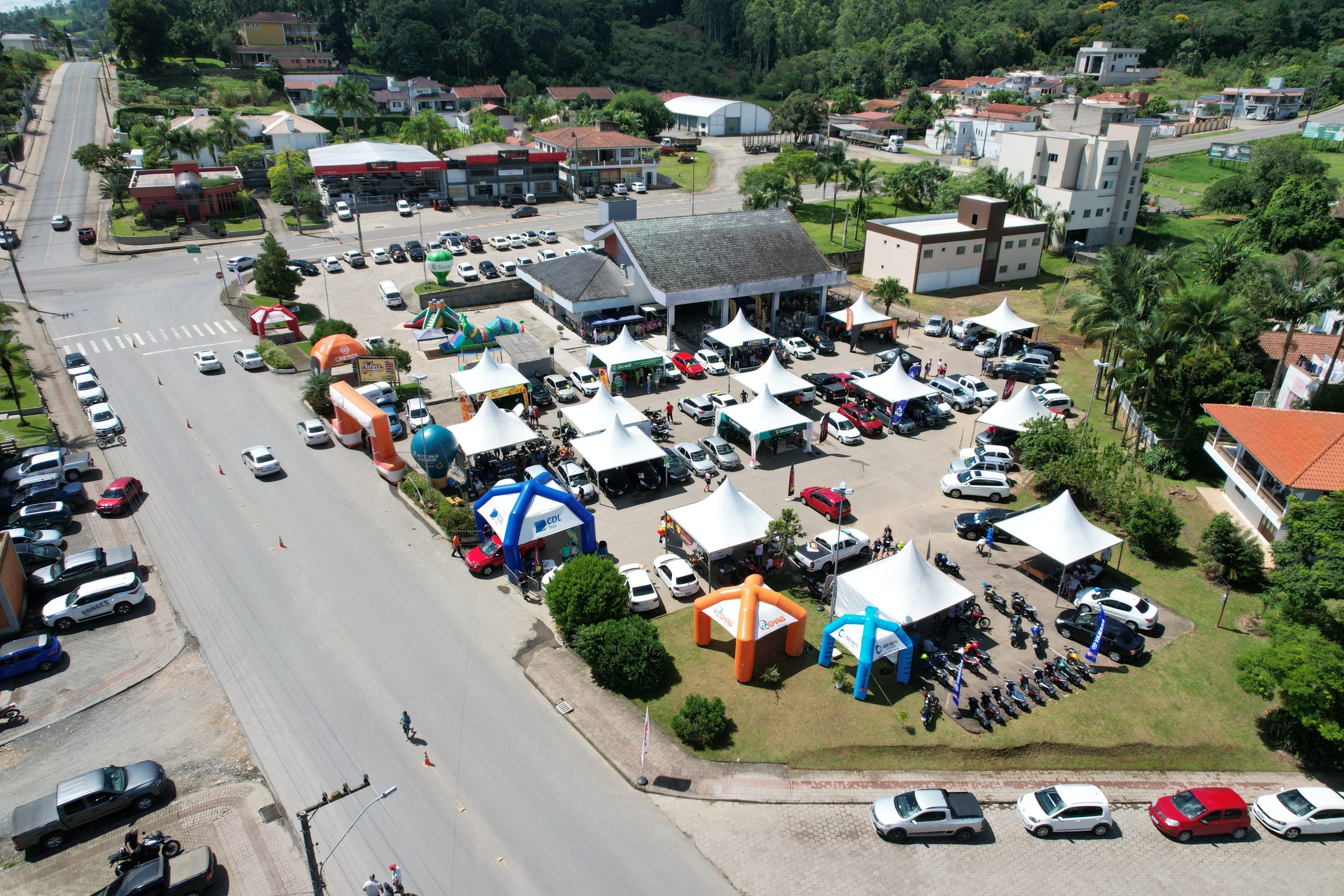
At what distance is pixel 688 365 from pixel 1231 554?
92.5 feet

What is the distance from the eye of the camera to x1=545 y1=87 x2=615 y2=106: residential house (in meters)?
136

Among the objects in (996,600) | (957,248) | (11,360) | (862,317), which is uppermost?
(957,248)

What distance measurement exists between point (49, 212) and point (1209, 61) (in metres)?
192

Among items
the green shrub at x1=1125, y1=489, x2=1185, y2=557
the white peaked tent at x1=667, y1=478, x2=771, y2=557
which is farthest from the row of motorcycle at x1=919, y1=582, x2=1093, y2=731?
the white peaked tent at x1=667, y1=478, x2=771, y2=557

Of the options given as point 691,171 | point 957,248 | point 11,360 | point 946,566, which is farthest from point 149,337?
point 691,171

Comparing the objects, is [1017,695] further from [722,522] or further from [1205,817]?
[722,522]

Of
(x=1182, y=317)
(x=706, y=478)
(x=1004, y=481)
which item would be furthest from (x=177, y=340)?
(x=1182, y=317)

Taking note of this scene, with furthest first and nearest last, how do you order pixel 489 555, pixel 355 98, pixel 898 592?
1. pixel 355 98
2. pixel 489 555
3. pixel 898 592

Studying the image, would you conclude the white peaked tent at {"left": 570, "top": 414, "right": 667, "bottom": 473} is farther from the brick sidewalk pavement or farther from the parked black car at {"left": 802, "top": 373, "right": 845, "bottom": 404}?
the brick sidewalk pavement

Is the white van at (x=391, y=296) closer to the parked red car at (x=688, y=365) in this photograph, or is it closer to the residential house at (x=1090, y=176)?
the parked red car at (x=688, y=365)

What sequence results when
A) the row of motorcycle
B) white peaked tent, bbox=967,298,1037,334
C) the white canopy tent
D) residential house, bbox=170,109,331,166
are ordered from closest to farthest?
1. the row of motorcycle
2. the white canopy tent
3. white peaked tent, bbox=967,298,1037,334
4. residential house, bbox=170,109,331,166

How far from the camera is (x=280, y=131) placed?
98.8 m

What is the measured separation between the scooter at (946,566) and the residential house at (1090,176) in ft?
180

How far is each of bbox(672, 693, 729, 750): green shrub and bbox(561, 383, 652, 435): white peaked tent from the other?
16850 millimetres
